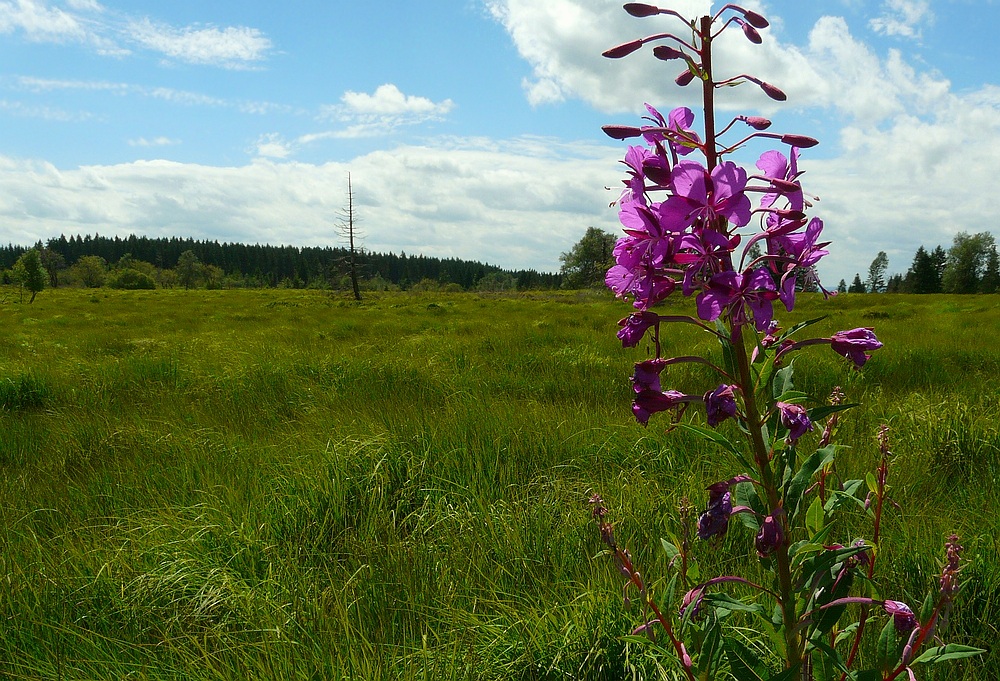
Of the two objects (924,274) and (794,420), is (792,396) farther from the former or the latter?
(924,274)

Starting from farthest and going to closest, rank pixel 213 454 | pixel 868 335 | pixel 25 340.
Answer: pixel 25 340, pixel 213 454, pixel 868 335

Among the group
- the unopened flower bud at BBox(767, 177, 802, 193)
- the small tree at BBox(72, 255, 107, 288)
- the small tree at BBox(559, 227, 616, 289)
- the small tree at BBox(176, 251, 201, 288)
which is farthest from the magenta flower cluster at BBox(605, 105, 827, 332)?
the small tree at BBox(176, 251, 201, 288)

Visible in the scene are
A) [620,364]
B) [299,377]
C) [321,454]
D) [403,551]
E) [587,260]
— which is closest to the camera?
[403,551]

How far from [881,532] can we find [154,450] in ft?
13.2

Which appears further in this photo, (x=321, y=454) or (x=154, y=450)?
(x=154, y=450)

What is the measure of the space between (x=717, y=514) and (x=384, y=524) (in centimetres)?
205

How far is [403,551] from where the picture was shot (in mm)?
2537

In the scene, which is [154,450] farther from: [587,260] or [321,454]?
[587,260]

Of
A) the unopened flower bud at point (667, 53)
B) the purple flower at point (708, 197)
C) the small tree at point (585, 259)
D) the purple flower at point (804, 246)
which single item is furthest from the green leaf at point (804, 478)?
the small tree at point (585, 259)

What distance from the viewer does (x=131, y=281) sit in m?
78.0

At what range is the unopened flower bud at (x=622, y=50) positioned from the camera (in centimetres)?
120

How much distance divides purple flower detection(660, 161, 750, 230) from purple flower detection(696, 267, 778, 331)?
0.10 m

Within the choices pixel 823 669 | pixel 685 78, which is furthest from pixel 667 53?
pixel 823 669

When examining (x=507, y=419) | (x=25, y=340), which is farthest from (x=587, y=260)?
(x=507, y=419)
